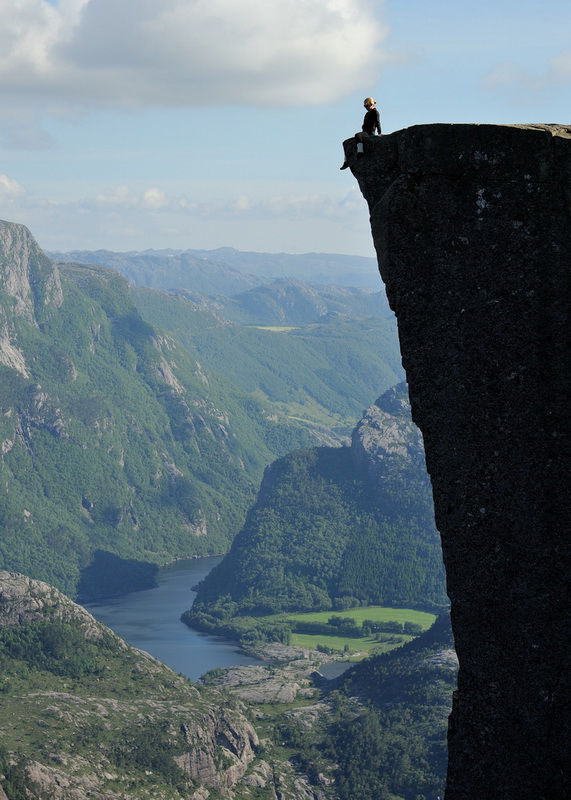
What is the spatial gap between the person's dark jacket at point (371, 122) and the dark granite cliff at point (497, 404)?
0.48m

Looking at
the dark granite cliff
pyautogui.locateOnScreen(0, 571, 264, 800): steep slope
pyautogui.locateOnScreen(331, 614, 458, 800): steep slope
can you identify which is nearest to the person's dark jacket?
the dark granite cliff

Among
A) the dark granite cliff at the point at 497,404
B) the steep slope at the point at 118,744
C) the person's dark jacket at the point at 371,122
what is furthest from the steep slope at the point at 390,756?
the person's dark jacket at the point at 371,122

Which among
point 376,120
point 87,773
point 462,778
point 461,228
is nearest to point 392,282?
point 461,228

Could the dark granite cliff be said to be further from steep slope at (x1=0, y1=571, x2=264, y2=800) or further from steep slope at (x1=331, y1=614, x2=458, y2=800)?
steep slope at (x1=331, y1=614, x2=458, y2=800)

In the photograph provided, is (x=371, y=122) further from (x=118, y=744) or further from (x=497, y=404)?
(x=118, y=744)

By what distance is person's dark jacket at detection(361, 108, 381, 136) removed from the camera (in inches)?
740

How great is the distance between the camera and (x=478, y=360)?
1798 cm

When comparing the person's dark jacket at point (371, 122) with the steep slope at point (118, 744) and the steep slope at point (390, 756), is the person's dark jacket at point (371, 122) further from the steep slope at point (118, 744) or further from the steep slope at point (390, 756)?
the steep slope at point (390, 756)

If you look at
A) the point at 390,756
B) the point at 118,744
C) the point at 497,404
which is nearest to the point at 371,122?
the point at 497,404

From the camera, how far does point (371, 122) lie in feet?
Answer: 61.7

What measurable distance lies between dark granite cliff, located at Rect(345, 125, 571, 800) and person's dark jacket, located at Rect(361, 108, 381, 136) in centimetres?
48

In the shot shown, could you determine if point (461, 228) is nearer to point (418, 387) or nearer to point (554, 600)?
point (418, 387)

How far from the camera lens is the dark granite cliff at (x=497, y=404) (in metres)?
17.7

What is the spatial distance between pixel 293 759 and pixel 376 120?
17763 cm
